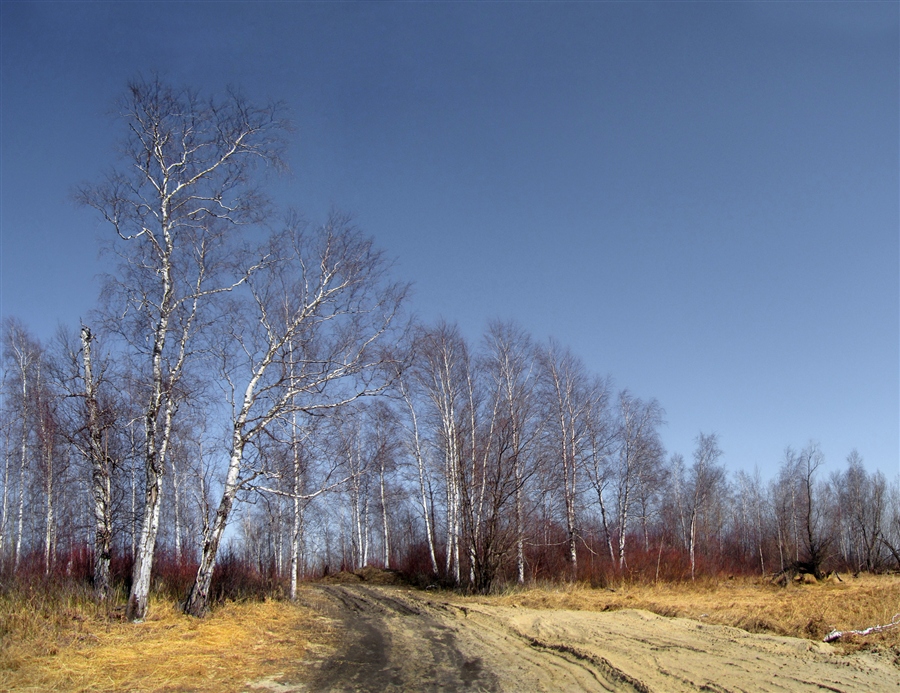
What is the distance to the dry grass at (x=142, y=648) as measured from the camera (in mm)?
7094

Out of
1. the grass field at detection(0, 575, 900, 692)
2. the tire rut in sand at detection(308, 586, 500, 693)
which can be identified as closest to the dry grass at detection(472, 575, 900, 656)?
the grass field at detection(0, 575, 900, 692)

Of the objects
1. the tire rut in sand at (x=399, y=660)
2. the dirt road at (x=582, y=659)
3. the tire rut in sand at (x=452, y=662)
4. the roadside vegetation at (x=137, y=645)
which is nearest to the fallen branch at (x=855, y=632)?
the dirt road at (x=582, y=659)

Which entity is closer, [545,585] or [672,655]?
[672,655]

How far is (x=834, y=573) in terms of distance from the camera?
108 feet

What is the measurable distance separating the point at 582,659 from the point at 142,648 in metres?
6.35

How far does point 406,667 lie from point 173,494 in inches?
866

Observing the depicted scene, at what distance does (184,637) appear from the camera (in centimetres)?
975

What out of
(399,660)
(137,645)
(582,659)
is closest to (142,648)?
(137,645)

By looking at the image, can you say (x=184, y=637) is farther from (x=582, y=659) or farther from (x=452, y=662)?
(x=582, y=659)

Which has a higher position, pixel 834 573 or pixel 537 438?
pixel 537 438

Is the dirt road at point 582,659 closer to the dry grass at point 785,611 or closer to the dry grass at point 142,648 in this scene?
the dry grass at point 785,611

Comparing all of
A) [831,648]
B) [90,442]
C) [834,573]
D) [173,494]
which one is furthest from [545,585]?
[834,573]

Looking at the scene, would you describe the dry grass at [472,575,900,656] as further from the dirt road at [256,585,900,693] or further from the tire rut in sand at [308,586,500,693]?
the tire rut in sand at [308,586,500,693]

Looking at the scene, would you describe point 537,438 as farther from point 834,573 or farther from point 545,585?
point 834,573
